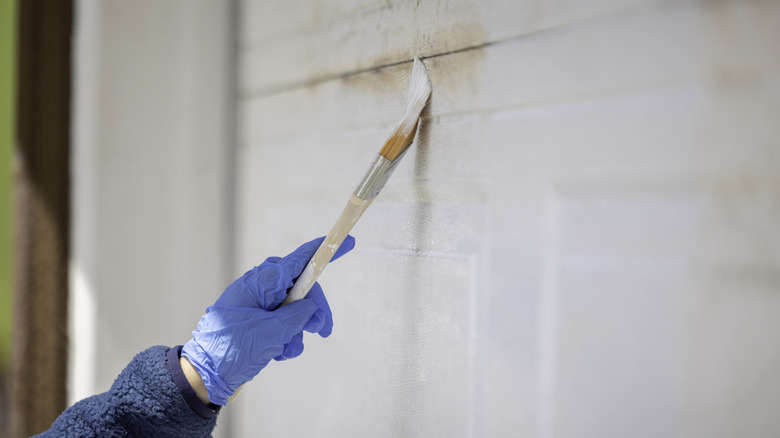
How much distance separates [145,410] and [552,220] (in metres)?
0.56

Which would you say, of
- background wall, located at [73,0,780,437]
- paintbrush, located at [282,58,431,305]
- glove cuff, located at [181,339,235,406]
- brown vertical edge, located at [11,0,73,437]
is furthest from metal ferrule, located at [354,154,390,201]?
brown vertical edge, located at [11,0,73,437]

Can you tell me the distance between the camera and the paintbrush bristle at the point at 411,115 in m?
Answer: 0.81

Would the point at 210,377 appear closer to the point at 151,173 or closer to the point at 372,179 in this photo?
the point at 372,179

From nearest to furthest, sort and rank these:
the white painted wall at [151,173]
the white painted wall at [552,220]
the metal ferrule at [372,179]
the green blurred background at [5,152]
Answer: the white painted wall at [552,220] < the metal ferrule at [372,179] < the white painted wall at [151,173] < the green blurred background at [5,152]

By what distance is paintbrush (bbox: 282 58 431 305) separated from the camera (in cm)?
79

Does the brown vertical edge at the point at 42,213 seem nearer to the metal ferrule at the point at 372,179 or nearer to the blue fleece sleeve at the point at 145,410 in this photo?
the blue fleece sleeve at the point at 145,410

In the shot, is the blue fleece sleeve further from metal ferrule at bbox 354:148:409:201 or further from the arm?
metal ferrule at bbox 354:148:409:201

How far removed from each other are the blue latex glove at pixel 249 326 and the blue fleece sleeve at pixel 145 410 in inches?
1.3

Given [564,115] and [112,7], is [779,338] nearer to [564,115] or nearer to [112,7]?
[564,115]

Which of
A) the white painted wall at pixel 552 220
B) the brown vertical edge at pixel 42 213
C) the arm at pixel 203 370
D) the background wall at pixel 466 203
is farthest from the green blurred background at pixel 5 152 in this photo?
the arm at pixel 203 370

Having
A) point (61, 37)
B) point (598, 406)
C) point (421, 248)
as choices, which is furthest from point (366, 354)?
point (61, 37)

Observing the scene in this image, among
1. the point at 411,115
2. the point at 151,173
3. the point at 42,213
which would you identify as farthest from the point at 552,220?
the point at 42,213

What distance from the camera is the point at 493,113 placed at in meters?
0.79

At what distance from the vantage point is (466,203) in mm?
830
